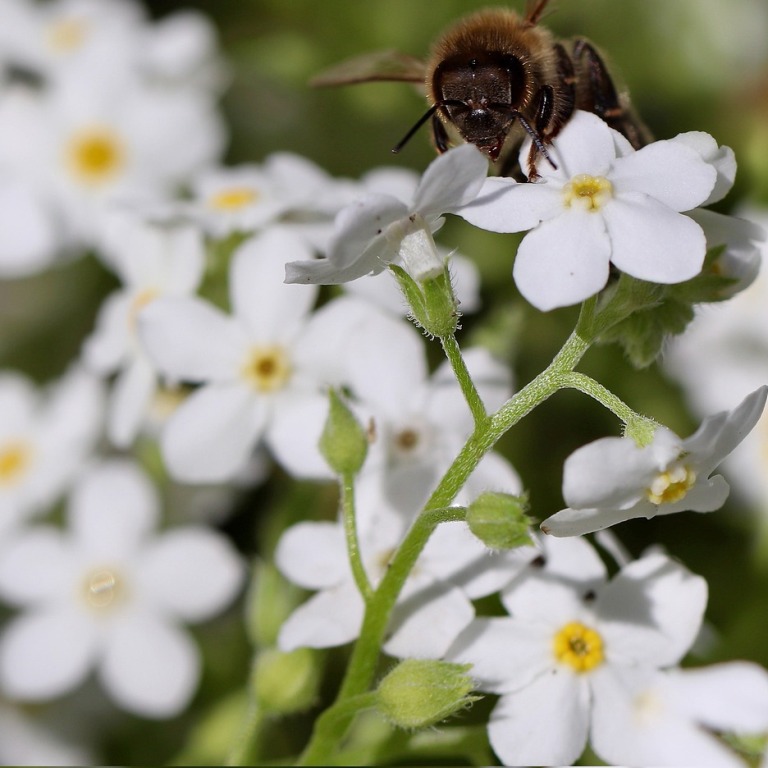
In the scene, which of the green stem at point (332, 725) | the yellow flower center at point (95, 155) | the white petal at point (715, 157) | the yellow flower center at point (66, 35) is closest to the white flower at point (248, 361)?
the green stem at point (332, 725)

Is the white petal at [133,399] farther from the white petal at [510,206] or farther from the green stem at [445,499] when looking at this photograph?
the white petal at [510,206]

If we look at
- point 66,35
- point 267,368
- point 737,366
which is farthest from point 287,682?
point 66,35

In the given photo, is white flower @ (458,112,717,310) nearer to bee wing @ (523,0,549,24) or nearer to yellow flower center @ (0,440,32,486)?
bee wing @ (523,0,549,24)

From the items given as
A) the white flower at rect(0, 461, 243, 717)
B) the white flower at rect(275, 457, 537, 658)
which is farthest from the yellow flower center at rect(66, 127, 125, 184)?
the white flower at rect(275, 457, 537, 658)

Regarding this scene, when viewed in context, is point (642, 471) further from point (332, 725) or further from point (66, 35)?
point (66, 35)

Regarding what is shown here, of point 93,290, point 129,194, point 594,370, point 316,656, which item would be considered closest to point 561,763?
point 316,656

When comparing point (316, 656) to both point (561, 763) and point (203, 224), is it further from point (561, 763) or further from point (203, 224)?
point (203, 224)
